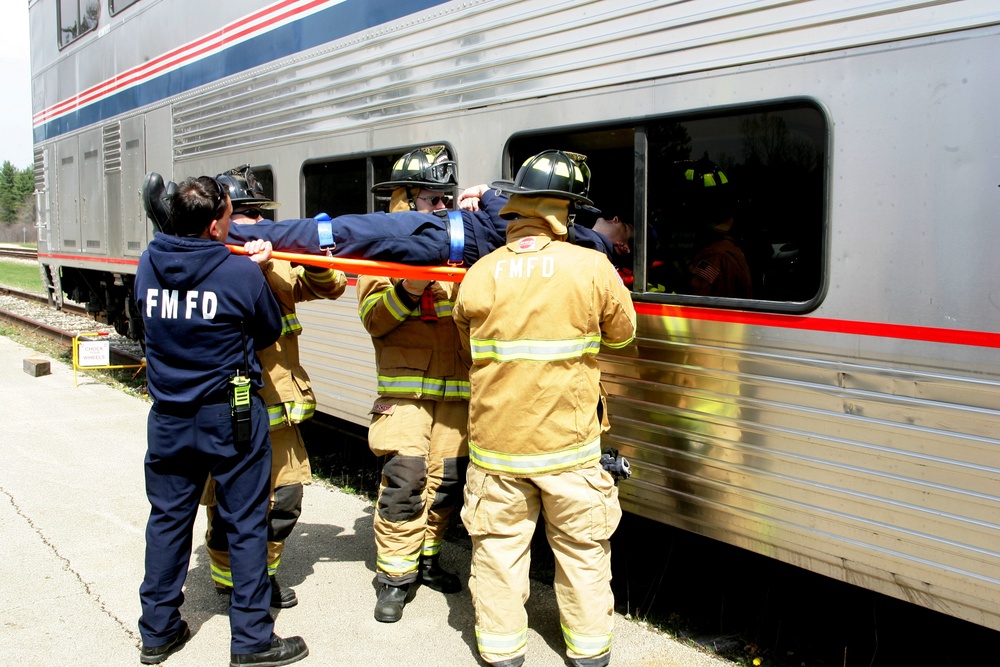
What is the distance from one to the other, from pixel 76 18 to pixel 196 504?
8.24 m

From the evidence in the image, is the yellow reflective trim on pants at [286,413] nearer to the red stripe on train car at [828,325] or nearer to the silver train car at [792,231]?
the silver train car at [792,231]

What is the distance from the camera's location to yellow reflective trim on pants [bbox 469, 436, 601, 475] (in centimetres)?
302

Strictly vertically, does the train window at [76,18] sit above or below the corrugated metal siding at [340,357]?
above

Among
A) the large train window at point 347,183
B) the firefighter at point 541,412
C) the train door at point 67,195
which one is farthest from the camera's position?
the train door at point 67,195

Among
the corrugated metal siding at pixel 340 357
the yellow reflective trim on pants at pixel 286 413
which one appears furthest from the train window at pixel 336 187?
the yellow reflective trim on pants at pixel 286 413

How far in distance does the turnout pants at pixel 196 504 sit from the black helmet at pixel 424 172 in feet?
3.88

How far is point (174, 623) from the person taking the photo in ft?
10.8

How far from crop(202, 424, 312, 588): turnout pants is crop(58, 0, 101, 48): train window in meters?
7.02

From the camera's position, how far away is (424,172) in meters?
3.79

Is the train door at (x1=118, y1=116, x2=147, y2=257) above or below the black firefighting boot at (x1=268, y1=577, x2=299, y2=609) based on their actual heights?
above

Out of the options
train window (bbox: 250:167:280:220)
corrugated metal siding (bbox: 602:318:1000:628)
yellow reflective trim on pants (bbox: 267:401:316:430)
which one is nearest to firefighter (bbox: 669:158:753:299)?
corrugated metal siding (bbox: 602:318:1000:628)

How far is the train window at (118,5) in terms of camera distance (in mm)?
8016

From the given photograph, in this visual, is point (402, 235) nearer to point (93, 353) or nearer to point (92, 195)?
point (93, 353)

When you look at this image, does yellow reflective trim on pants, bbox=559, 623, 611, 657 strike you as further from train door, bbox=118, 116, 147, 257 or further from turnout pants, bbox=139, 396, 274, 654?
train door, bbox=118, 116, 147, 257
